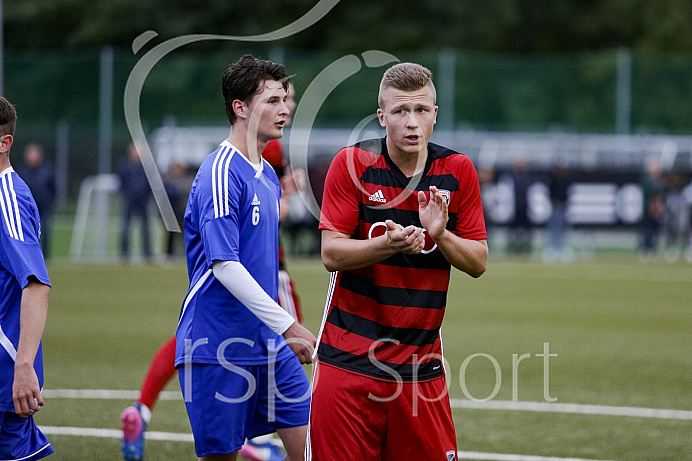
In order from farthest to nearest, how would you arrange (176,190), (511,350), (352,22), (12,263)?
(352,22) → (176,190) → (511,350) → (12,263)

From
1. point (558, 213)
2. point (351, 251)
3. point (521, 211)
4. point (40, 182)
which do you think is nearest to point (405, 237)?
point (351, 251)

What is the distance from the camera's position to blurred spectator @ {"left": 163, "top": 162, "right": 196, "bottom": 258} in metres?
21.0

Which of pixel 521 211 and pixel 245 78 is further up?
pixel 245 78

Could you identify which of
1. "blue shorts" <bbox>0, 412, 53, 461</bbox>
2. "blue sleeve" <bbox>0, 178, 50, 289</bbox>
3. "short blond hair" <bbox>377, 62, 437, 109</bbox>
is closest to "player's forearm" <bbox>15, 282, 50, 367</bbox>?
"blue sleeve" <bbox>0, 178, 50, 289</bbox>

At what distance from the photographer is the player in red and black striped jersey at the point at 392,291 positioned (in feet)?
13.4

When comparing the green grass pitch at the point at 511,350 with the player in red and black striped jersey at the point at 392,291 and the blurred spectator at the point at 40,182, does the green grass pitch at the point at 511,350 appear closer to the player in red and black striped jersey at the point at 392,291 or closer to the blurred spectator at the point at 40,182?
the player in red and black striped jersey at the point at 392,291

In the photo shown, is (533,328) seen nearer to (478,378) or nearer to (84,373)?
(478,378)

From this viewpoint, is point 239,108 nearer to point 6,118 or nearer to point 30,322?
point 6,118

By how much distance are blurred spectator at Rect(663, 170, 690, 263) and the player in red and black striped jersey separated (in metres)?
20.4

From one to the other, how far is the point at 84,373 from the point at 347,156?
582 centimetres

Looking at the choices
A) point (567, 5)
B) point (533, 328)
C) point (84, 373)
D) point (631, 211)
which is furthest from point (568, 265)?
point (567, 5)

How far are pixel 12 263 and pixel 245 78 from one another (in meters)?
1.38

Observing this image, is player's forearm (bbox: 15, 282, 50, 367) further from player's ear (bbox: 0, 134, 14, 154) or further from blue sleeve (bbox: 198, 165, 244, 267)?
blue sleeve (bbox: 198, 165, 244, 267)

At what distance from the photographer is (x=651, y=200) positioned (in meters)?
22.9
